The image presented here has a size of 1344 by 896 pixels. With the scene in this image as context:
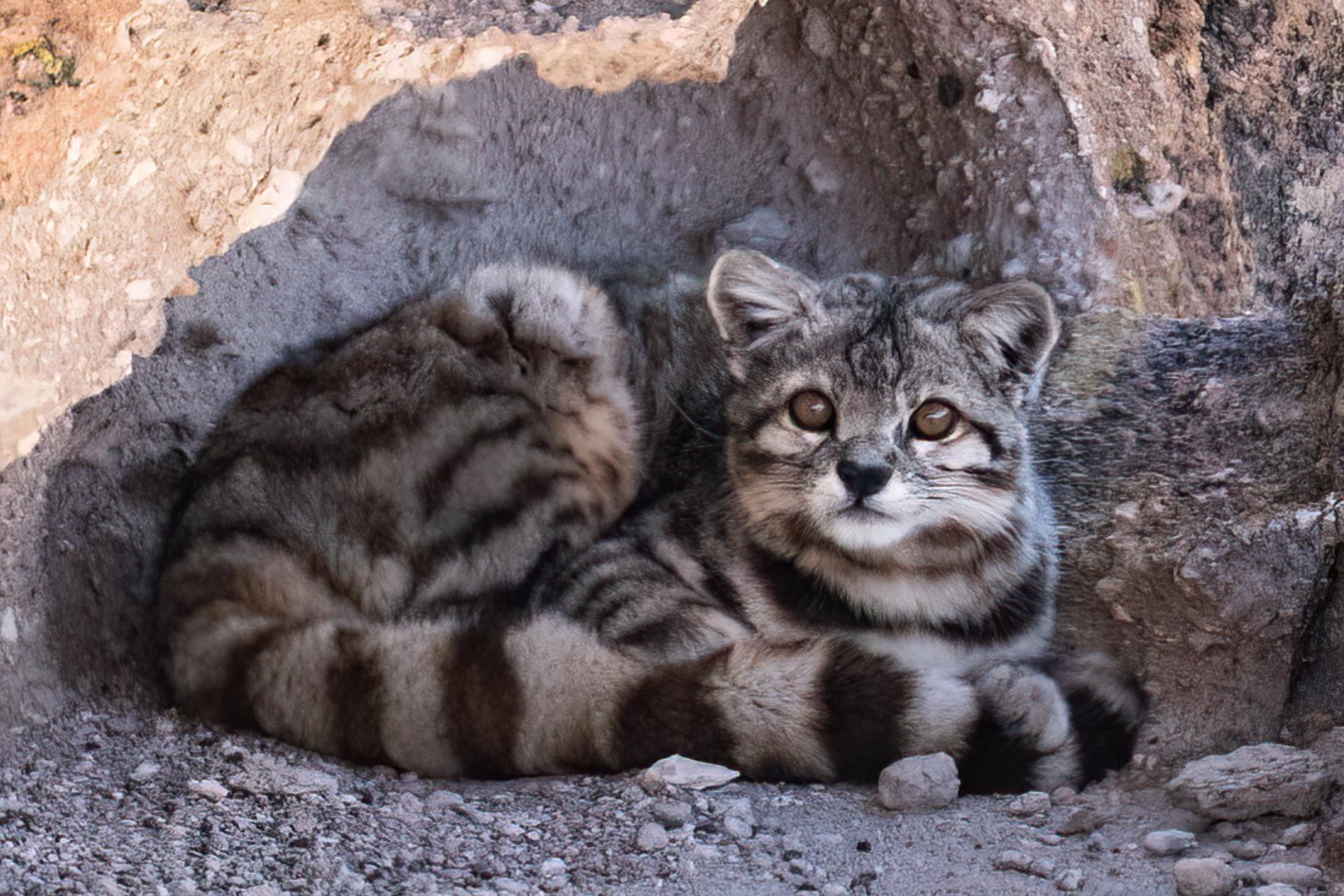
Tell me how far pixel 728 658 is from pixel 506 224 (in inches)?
62.7

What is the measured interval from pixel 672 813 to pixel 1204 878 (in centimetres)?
101

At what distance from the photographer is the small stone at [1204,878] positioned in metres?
2.23

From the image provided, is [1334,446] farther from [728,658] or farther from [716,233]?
[716,233]

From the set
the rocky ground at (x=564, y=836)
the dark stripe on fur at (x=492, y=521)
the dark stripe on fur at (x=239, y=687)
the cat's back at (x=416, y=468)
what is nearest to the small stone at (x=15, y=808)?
the rocky ground at (x=564, y=836)

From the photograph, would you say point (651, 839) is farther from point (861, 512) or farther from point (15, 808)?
point (15, 808)

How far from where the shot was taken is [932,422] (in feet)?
9.96

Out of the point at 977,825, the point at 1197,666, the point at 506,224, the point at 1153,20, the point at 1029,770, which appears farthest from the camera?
the point at 506,224

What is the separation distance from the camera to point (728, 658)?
2.97m

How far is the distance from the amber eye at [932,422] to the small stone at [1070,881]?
41.7 inches

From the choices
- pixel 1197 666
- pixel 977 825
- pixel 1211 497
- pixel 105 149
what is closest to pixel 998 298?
pixel 1211 497

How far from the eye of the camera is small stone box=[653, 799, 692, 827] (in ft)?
8.64

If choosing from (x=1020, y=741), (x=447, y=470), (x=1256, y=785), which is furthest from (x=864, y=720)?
(x=447, y=470)

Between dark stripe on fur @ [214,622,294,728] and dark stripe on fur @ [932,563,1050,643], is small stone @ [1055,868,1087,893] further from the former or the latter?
dark stripe on fur @ [214,622,294,728]

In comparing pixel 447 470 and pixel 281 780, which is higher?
pixel 447 470
